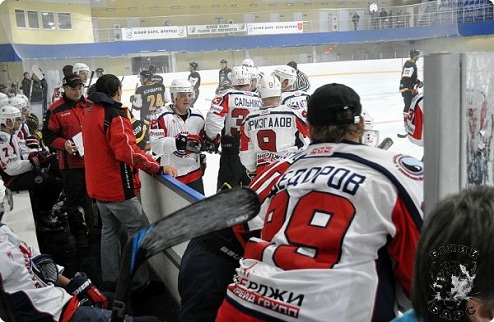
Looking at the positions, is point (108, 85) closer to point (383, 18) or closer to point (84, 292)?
point (84, 292)

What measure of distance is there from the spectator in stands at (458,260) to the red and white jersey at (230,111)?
3106 millimetres

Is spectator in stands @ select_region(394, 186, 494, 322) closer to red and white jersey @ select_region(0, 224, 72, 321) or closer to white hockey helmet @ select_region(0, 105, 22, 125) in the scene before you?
red and white jersey @ select_region(0, 224, 72, 321)

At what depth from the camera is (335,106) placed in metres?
1.17

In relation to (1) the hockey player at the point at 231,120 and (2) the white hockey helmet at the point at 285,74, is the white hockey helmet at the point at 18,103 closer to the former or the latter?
(1) the hockey player at the point at 231,120

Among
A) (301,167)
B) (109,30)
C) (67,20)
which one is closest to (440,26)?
(109,30)

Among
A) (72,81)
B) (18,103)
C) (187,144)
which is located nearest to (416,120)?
(187,144)

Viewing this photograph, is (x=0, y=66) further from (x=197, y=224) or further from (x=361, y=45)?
(x=197, y=224)

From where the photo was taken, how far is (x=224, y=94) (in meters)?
3.90

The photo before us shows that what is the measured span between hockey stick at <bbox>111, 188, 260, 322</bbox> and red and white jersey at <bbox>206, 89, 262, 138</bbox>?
2873 millimetres

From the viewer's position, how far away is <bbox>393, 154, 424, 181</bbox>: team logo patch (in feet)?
3.34

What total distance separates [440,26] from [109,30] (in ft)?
27.2

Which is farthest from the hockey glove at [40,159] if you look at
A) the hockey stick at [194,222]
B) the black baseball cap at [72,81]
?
the hockey stick at [194,222]

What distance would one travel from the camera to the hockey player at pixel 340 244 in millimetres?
997

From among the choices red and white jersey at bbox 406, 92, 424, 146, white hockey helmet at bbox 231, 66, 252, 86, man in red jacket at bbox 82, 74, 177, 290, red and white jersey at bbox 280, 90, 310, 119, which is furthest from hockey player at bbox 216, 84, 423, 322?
white hockey helmet at bbox 231, 66, 252, 86
